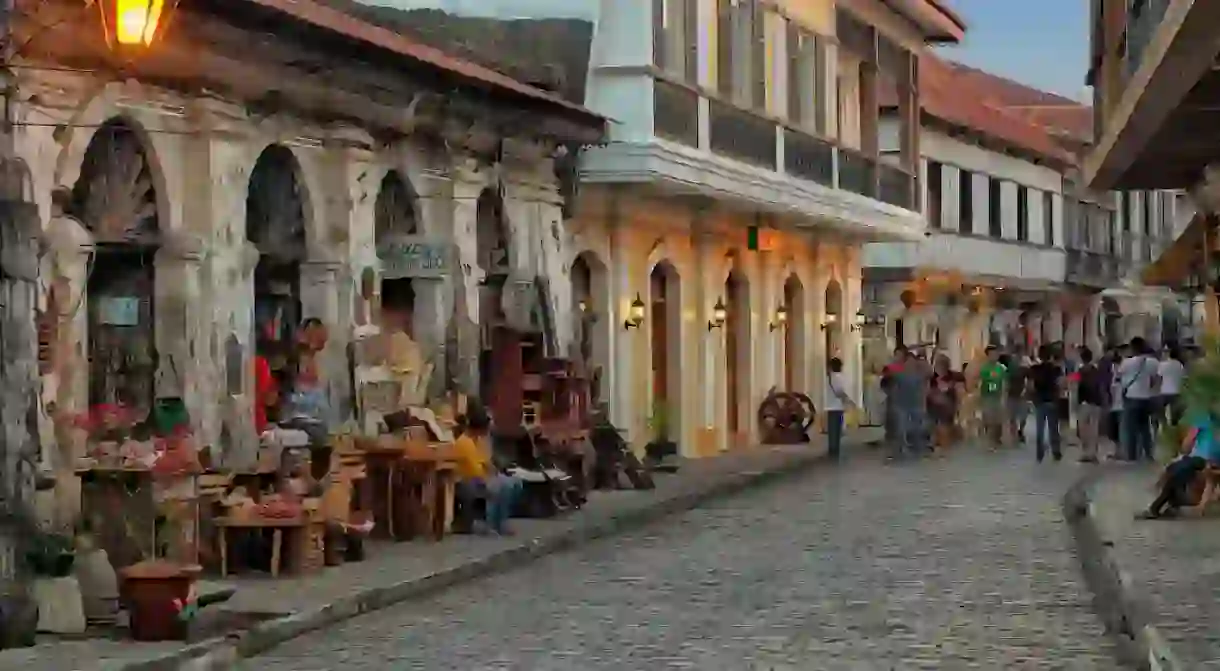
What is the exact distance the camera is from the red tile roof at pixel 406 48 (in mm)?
17906

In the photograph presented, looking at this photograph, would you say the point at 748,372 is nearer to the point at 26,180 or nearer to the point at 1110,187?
the point at 1110,187

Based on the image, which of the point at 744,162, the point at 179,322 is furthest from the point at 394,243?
the point at 744,162

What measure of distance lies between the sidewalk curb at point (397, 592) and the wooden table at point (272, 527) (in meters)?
0.94

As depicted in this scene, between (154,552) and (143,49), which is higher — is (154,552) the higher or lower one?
the lower one

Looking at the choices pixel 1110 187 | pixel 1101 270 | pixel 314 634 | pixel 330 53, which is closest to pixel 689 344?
pixel 1110 187

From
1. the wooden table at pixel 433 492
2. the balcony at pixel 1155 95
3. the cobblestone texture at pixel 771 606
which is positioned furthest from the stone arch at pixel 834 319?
the wooden table at pixel 433 492

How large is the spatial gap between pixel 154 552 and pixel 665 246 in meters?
17.2

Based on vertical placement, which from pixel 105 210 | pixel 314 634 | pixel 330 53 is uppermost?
pixel 330 53

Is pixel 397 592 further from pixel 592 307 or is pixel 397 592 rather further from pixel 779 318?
pixel 779 318

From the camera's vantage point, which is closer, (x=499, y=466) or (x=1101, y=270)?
(x=499, y=466)

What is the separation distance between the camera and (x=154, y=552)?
15.0m

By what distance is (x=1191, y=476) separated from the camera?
819 inches

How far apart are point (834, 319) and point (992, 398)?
471cm

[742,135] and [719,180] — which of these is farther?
[742,135]
